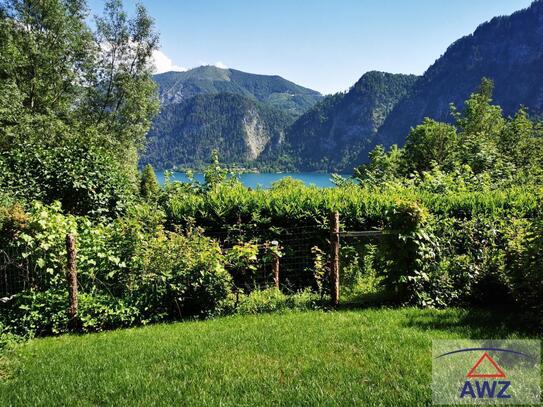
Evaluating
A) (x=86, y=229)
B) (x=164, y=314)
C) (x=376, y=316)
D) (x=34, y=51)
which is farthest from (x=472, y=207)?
(x=34, y=51)

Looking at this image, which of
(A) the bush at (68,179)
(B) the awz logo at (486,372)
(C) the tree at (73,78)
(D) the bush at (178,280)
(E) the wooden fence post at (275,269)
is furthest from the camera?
(C) the tree at (73,78)

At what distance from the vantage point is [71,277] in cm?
620

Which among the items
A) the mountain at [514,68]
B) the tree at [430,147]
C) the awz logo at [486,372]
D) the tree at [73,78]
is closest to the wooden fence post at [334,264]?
the awz logo at [486,372]

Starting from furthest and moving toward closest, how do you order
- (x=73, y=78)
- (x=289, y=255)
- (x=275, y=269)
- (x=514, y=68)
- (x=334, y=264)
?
(x=514, y=68), (x=73, y=78), (x=289, y=255), (x=275, y=269), (x=334, y=264)

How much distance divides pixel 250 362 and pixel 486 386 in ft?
7.89

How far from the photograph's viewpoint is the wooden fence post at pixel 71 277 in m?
6.21

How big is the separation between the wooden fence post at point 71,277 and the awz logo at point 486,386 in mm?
5465

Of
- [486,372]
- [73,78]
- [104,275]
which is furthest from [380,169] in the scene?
[73,78]

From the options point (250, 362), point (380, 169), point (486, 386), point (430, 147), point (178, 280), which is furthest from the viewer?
point (430, 147)

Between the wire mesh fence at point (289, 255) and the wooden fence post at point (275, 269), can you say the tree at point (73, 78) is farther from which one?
the wooden fence post at point (275, 269)

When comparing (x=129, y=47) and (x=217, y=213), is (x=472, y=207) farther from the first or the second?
(x=129, y=47)

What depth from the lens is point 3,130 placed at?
20.1m

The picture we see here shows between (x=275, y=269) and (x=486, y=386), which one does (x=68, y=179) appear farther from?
(x=486, y=386)

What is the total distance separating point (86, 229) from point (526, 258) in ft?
23.0
